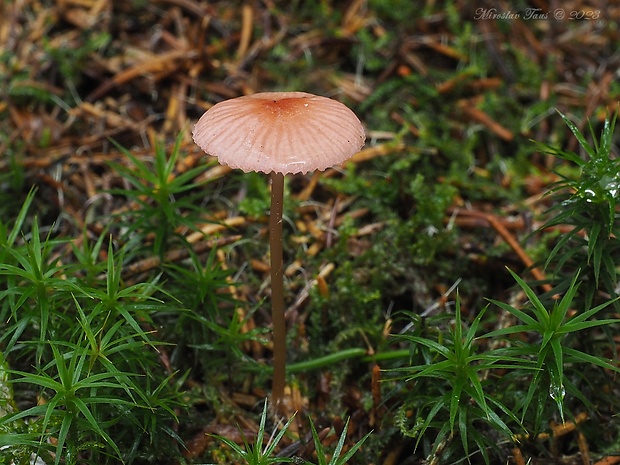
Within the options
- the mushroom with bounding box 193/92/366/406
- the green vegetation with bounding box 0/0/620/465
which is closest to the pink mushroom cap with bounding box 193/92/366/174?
the mushroom with bounding box 193/92/366/406

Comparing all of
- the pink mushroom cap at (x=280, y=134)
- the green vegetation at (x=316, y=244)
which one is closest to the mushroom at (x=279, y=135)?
the pink mushroom cap at (x=280, y=134)

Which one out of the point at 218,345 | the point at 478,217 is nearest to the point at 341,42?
the point at 478,217

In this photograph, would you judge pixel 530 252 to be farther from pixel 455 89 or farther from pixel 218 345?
pixel 218 345

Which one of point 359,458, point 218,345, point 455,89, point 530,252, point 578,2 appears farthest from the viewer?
point 578,2

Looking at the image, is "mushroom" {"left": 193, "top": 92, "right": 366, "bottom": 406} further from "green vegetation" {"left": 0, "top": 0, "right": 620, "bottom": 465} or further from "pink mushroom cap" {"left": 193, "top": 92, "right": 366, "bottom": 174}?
"green vegetation" {"left": 0, "top": 0, "right": 620, "bottom": 465}

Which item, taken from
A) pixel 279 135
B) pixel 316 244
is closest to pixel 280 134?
pixel 279 135

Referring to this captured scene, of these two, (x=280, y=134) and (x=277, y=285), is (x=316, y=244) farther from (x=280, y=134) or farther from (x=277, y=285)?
(x=280, y=134)

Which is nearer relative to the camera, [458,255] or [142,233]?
[142,233]
